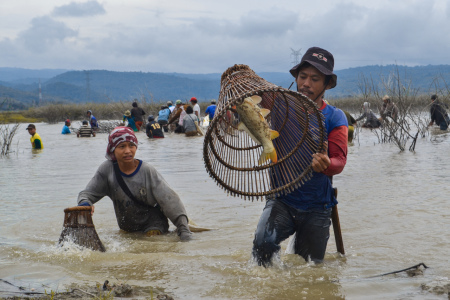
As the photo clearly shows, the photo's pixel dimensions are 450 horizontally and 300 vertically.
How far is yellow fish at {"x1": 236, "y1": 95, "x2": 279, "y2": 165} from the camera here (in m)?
3.39

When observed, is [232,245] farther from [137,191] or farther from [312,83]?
[312,83]

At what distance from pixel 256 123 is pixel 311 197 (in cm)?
69

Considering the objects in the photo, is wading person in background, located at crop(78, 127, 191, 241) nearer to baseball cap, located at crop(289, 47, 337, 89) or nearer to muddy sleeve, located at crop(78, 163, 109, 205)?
muddy sleeve, located at crop(78, 163, 109, 205)

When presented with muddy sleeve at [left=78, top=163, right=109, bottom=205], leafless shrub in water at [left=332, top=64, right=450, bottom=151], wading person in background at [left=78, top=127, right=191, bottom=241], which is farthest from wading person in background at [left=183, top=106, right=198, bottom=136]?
muddy sleeve at [left=78, top=163, right=109, bottom=205]

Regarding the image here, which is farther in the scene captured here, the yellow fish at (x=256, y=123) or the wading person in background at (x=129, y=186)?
the wading person in background at (x=129, y=186)

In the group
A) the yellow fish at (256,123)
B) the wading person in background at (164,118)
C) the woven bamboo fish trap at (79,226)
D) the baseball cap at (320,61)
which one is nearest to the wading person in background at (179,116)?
the wading person in background at (164,118)

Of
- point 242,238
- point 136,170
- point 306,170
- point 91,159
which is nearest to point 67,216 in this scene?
point 136,170

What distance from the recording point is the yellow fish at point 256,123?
339 centimetres

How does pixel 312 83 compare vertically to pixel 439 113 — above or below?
below

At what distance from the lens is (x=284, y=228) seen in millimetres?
3717

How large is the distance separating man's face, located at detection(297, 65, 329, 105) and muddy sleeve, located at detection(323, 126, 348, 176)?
0.84ft

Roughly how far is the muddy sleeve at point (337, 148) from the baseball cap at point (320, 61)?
0.37 m

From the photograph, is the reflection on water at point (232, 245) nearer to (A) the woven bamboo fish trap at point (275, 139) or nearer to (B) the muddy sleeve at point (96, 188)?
(B) the muddy sleeve at point (96, 188)

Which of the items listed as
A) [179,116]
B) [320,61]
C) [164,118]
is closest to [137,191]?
[320,61]
